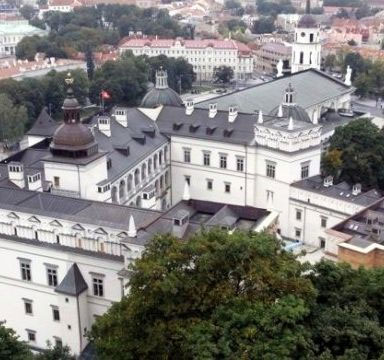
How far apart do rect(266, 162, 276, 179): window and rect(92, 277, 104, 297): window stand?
23812mm

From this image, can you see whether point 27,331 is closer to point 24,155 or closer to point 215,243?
point 24,155

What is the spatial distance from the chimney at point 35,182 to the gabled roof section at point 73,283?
28.6 feet

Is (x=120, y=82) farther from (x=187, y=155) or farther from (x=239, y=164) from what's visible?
(x=239, y=164)

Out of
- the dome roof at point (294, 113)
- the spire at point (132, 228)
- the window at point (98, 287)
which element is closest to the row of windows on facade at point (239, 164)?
the dome roof at point (294, 113)

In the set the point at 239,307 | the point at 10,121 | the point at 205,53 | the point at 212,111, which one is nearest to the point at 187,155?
the point at 212,111

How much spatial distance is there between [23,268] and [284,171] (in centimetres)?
2548

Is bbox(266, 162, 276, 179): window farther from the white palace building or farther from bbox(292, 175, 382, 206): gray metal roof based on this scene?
bbox(292, 175, 382, 206): gray metal roof

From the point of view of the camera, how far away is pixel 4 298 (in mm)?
43156

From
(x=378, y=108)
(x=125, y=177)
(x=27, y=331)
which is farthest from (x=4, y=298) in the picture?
(x=378, y=108)

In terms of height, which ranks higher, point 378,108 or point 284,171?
point 284,171

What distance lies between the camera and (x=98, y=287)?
40.4 metres

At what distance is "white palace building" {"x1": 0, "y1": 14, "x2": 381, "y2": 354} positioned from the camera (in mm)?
40219

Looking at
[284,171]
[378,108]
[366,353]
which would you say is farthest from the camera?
[378,108]

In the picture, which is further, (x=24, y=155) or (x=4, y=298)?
(x=24, y=155)
